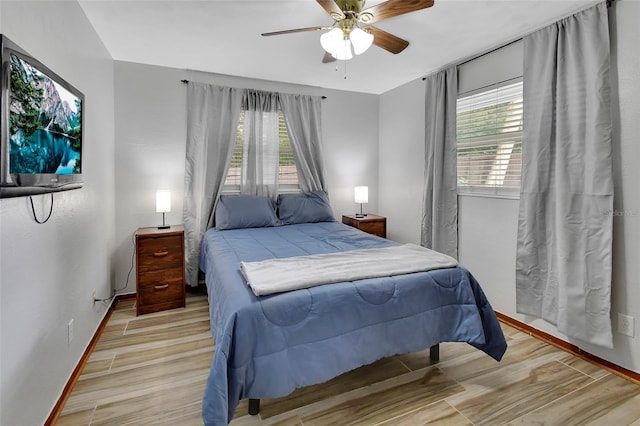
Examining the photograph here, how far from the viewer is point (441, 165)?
3318 millimetres

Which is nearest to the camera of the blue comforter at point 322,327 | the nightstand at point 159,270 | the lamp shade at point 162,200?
the blue comforter at point 322,327

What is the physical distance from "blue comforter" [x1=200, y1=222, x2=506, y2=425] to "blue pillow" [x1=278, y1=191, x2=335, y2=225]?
4.58ft

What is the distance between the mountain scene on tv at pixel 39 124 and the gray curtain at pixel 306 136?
92.2 inches

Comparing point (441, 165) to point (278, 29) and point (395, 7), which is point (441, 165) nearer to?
point (395, 7)

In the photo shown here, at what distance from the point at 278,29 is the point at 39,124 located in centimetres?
175

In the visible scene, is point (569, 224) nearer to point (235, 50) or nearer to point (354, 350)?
point (354, 350)

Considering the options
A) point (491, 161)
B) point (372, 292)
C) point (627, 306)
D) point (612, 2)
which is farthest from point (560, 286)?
point (612, 2)

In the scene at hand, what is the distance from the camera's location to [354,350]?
5.45ft

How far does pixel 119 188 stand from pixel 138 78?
3.73 feet

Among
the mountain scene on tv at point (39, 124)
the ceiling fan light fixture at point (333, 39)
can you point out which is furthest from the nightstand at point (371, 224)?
the mountain scene on tv at point (39, 124)

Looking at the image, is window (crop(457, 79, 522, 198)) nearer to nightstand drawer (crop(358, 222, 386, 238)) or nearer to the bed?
nightstand drawer (crop(358, 222, 386, 238))

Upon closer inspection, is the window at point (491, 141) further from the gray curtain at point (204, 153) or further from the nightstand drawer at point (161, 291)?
the nightstand drawer at point (161, 291)

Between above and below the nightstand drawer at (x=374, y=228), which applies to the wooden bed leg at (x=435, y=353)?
below

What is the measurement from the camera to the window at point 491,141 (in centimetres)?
272
